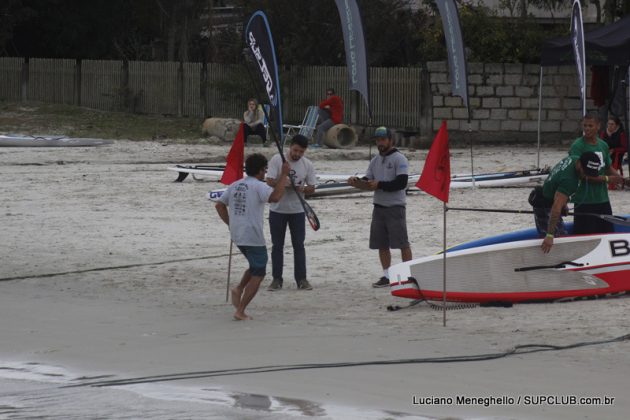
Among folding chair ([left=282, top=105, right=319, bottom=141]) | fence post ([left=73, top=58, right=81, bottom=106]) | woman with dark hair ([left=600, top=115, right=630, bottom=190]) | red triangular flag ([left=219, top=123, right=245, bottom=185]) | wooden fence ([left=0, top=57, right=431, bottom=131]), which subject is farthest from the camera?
fence post ([left=73, top=58, right=81, bottom=106])

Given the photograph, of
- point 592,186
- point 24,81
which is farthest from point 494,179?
point 24,81

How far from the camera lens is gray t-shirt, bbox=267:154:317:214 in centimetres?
1263

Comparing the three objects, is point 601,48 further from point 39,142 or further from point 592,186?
point 39,142

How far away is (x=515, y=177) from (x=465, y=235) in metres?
6.02

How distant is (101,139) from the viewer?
32.7 meters

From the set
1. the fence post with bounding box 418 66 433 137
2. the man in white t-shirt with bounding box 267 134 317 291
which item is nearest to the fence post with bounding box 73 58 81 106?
the fence post with bounding box 418 66 433 137

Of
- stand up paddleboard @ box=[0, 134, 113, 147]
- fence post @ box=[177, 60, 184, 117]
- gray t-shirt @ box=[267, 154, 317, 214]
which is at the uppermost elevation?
fence post @ box=[177, 60, 184, 117]

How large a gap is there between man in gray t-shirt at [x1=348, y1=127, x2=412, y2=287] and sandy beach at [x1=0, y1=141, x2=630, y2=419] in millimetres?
519

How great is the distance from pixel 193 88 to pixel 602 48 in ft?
62.4

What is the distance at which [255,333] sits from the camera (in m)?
10.5

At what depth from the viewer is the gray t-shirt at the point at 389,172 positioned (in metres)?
12.6

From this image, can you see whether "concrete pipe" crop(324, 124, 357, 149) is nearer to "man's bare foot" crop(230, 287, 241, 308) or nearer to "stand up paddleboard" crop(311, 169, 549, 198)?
"stand up paddleboard" crop(311, 169, 549, 198)

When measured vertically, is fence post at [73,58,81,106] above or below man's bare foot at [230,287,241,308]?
above

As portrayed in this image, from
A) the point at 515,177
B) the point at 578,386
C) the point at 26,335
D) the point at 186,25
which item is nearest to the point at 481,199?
the point at 515,177
